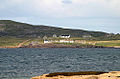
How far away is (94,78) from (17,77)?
23.7m

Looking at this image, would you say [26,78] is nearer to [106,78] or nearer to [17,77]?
[17,77]

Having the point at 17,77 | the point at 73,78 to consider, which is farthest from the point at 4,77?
the point at 73,78

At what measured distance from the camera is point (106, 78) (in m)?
42.8

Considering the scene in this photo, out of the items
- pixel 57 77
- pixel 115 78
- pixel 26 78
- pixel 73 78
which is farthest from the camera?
pixel 26 78

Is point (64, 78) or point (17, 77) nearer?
point (64, 78)

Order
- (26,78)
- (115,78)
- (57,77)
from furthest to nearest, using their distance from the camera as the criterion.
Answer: (26,78) < (57,77) < (115,78)

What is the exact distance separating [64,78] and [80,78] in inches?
130

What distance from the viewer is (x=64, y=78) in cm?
4603

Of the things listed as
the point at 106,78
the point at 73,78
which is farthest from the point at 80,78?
the point at 106,78

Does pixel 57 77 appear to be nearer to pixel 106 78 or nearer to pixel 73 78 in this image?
pixel 73 78

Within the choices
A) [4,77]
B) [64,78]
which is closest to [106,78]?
[64,78]

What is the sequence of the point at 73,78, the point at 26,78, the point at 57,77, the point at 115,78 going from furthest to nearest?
the point at 26,78, the point at 57,77, the point at 73,78, the point at 115,78

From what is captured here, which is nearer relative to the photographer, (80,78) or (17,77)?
(80,78)

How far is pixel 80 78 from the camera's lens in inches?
1743
